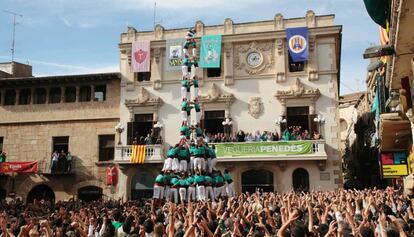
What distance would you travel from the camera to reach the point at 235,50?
28.4 m

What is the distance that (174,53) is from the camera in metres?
29.0

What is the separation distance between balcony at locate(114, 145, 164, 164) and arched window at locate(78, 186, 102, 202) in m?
3.18

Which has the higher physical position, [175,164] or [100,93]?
[100,93]

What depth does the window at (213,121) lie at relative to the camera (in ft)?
92.6

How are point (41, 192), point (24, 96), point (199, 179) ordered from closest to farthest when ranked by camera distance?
1. point (199, 179)
2. point (41, 192)
3. point (24, 96)

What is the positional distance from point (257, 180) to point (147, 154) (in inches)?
284

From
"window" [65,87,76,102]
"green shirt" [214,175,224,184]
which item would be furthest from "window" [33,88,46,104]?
"green shirt" [214,175,224,184]

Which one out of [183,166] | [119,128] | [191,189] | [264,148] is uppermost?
[119,128]

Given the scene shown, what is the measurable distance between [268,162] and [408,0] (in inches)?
715

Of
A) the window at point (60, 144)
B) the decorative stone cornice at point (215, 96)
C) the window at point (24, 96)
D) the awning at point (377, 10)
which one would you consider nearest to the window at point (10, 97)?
the window at point (24, 96)

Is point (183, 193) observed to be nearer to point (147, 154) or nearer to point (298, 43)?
point (147, 154)

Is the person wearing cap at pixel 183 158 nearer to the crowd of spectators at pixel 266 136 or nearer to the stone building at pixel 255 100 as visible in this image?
the stone building at pixel 255 100

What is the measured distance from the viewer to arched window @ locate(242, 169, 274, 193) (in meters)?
26.8

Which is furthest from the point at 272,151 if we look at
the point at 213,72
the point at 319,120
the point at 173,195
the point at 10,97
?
the point at 10,97
